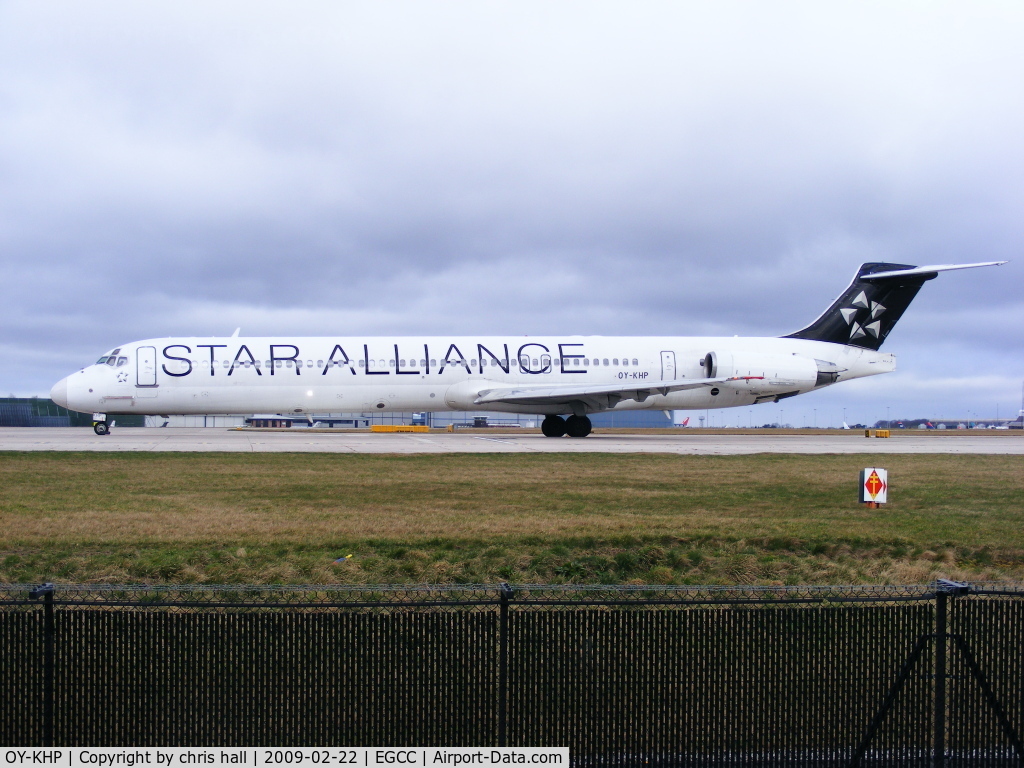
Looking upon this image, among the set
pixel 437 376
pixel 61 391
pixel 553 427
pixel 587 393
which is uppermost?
pixel 437 376

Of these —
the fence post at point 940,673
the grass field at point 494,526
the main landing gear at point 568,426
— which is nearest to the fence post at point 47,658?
the grass field at point 494,526

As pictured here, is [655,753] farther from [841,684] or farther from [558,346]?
[558,346]

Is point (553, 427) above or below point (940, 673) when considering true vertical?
above

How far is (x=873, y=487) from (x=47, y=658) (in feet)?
46.3

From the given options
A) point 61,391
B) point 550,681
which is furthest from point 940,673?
point 61,391

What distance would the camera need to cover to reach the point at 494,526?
13.4 m

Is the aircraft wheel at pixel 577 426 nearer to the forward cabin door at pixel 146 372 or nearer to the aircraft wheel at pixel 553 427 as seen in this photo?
the aircraft wheel at pixel 553 427

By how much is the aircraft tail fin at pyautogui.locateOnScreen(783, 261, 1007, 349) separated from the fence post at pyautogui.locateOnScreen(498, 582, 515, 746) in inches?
1482

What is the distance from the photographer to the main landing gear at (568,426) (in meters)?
36.8

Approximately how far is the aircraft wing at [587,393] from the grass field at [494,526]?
524 inches

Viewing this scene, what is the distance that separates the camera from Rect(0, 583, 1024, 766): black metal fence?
613cm

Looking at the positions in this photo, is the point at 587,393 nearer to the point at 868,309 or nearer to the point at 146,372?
the point at 868,309

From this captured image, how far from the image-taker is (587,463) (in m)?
23.4

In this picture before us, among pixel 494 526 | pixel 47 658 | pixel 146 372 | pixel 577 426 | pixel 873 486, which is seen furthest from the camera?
pixel 577 426
